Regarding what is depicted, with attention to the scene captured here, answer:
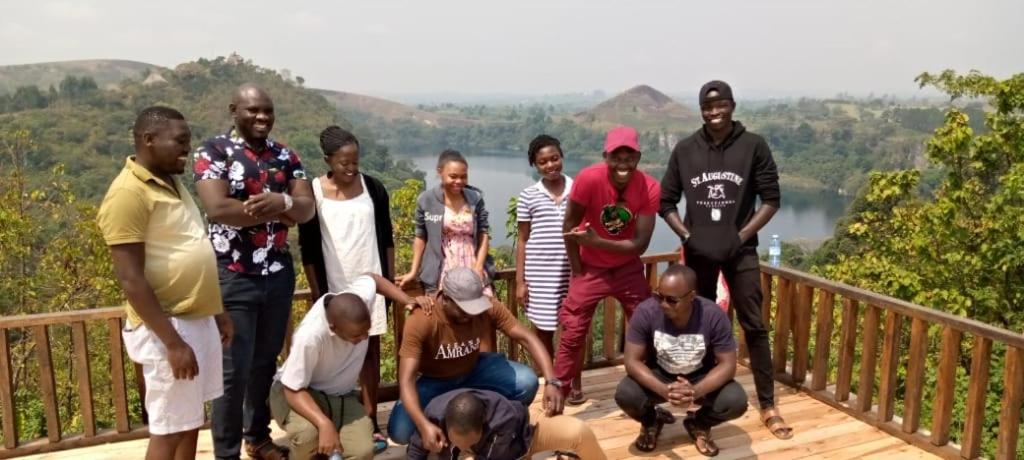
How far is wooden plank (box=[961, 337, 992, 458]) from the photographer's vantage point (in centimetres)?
313

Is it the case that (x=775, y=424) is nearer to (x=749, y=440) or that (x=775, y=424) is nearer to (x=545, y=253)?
(x=749, y=440)

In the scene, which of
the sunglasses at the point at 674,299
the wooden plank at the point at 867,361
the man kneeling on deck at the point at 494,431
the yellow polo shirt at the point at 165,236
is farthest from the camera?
the wooden plank at the point at 867,361

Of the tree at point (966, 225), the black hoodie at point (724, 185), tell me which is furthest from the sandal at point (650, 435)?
the tree at point (966, 225)

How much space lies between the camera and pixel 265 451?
302cm

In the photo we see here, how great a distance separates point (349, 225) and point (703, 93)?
1.68 meters

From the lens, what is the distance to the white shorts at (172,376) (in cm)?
222

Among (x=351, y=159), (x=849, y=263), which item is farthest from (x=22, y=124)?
(x=351, y=159)

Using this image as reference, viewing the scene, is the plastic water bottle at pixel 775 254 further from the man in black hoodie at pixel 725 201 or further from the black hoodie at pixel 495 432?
the black hoodie at pixel 495 432

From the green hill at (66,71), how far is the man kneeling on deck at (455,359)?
6721 inches

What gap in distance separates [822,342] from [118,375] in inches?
140

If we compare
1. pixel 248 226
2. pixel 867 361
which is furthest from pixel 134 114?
pixel 867 361

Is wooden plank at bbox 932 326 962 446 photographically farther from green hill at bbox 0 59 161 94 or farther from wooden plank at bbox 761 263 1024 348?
green hill at bbox 0 59 161 94

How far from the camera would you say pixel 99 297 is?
14344 mm

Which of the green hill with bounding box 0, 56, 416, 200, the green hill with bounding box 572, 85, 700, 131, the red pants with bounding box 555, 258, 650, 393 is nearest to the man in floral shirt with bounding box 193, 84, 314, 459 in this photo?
the red pants with bounding box 555, 258, 650, 393
